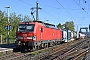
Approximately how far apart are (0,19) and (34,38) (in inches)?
1162

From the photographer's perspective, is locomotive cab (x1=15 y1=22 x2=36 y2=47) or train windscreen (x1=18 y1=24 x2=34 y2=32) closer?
locomotive cab (x1=15 y1=22 x2=36 y2=47)

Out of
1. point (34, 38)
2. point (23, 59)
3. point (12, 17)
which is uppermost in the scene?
point (12, 17)

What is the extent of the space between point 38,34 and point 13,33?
25.6 metres

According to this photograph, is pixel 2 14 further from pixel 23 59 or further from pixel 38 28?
pixel 23 59

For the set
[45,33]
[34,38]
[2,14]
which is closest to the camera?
[34,38]

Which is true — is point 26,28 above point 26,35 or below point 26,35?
above

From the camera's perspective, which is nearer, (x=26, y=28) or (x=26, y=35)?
(x=26, y=35)

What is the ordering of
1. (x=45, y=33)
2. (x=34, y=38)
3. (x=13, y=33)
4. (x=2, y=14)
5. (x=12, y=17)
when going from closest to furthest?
(x=34, y=38), (x=45, y=33), (x=13, y=33), (x=2, y=14), (x=12, y=17)

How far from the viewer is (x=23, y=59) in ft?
54.1

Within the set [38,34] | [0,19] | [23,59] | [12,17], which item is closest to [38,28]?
[38,34]

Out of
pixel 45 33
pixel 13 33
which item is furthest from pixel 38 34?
pixel 13 33

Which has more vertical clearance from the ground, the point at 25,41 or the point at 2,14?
the point at 2,14

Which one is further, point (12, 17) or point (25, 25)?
point (12, 17)

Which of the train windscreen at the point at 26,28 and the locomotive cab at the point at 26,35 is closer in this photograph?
the locomotive cab at the point at 26,35
